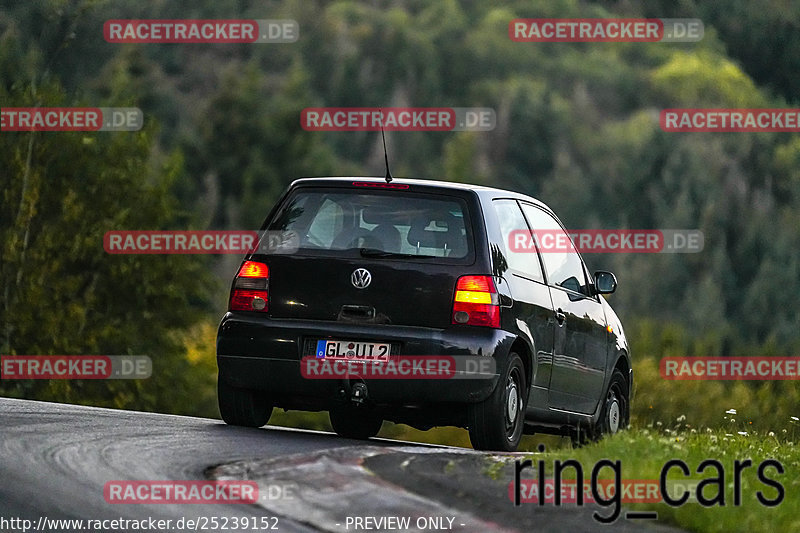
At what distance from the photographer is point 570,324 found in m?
12.2

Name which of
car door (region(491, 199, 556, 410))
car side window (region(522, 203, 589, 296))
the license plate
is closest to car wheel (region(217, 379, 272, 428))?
the license plate

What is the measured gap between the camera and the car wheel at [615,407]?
523 inches

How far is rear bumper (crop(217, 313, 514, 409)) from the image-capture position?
34.8 ft

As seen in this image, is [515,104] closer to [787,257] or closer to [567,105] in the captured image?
[567,105]

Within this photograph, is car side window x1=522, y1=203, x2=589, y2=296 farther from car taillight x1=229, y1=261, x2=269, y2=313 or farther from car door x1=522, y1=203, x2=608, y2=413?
car taillight x1=229, y1=261, x2=269, y2=313

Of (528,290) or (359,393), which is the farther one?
(528,290)

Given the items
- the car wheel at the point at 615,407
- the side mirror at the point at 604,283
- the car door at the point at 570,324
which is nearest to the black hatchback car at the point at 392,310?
the car door at the point at 570,324

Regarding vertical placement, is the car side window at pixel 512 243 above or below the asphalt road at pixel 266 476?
above

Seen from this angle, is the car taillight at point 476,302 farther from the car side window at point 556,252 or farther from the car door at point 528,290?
the car side window at point 556,252

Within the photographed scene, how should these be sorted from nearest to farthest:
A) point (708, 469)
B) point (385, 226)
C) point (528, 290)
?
point (708, 469) < point (385, 226) < point (528, 290)

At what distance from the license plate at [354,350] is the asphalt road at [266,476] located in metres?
0.56

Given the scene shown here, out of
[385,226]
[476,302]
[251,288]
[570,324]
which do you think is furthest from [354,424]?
[476,302]

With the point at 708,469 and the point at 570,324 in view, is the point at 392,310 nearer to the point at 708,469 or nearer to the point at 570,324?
the point at 570,324

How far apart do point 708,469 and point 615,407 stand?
4823 millimetres
